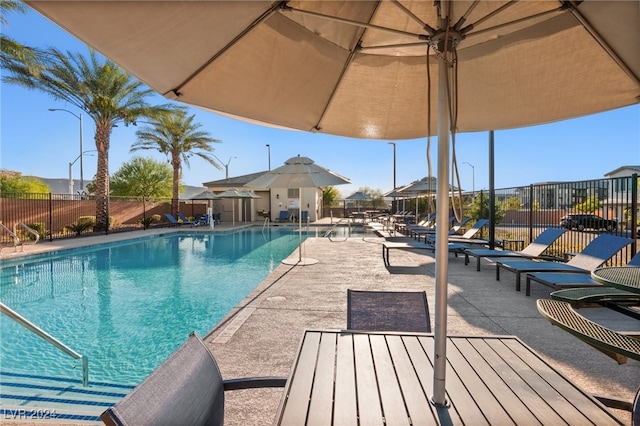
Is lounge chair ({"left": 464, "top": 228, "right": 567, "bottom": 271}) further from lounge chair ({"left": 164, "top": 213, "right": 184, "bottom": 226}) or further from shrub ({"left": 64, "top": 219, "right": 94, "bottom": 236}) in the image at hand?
lounge chair ({"left": 164, "top": 213, "right": 184, "bottom": 226})

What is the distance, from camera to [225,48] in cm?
186

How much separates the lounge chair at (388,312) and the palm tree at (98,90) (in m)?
14.2

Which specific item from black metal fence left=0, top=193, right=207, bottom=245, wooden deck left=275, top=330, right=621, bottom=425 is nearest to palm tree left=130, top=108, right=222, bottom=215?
black metal fence left=0, top=193, right=207, bottom=245

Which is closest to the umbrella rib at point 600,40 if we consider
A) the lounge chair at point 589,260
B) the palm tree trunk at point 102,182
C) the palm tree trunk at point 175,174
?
the lounge chair at point 589,260

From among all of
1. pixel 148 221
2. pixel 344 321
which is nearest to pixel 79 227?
pixel 148 221

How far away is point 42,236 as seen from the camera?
1324 centimetres

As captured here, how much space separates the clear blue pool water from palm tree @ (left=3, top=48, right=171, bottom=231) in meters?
6.54

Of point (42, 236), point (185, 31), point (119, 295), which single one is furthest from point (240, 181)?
point (185, 31)

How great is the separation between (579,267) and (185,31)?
606 cm

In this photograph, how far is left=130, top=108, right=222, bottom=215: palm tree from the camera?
20.5 m

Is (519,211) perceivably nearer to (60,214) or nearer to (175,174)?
(175,174)

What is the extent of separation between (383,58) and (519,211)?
1111 centimetres

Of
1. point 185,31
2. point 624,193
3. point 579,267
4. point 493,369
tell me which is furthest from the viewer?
point 624,193

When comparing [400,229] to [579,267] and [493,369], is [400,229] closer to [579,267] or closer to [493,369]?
[579,267]
